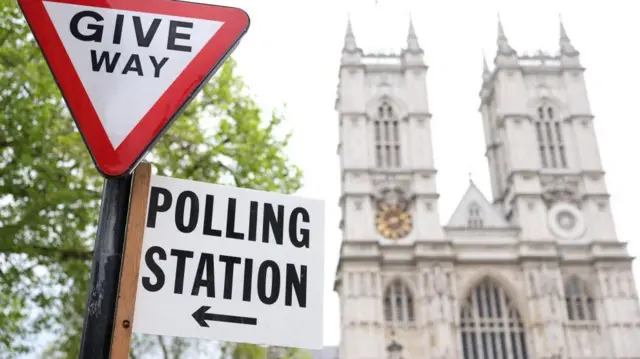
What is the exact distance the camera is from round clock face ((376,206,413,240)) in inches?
1238

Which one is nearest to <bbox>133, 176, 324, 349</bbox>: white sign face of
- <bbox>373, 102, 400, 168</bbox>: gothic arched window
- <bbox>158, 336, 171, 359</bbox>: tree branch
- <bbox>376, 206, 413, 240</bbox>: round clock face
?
<bbox>158, 336, 171, 359</bbox>: tree branch

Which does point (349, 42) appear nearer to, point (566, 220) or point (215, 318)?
point (566, 220)

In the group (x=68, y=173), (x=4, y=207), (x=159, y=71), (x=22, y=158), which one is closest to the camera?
(x=159, y=71)

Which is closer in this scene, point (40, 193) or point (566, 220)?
point (40, 193)

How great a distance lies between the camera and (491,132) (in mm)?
37781

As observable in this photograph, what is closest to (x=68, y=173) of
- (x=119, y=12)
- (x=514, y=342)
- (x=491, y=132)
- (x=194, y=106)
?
(x=194, y=106)

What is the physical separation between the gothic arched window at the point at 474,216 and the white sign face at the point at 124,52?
31921 mm

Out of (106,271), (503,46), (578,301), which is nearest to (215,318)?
(106,271)

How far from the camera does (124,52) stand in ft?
5.19

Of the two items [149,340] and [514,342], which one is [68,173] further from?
[514,342]

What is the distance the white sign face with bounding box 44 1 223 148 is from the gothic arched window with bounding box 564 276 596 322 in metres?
31.0

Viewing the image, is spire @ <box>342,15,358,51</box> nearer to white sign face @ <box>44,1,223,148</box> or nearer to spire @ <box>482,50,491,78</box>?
spire @ <box>482,50,491,78</box>

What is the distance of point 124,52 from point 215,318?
63 centimetres

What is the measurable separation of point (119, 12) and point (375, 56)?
34.9m
